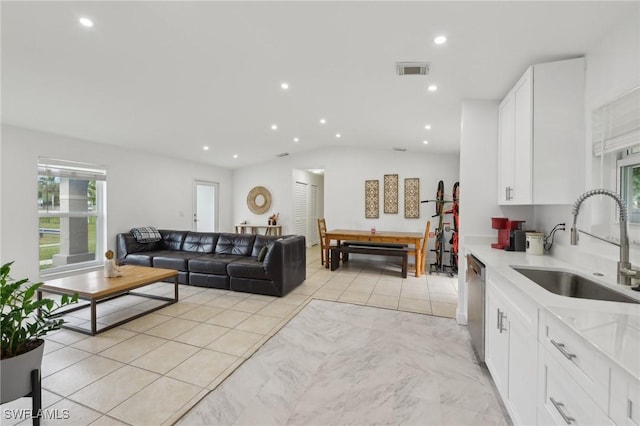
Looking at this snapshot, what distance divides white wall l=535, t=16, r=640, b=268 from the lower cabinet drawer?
1049mm

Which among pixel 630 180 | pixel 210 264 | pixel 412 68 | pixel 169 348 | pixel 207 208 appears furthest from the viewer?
pixel 207 208

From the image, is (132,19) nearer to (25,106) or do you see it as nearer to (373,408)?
(25,106)

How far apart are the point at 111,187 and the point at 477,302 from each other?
19.5 feet

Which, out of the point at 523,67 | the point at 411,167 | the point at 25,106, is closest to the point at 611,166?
the point at 523,67

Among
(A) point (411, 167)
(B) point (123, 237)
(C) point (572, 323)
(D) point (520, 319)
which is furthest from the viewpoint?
(A) point (411, 167)

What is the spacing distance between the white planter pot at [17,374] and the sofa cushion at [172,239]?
151 inches

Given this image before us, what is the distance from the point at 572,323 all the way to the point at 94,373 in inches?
115

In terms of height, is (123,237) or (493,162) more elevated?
(493,162)

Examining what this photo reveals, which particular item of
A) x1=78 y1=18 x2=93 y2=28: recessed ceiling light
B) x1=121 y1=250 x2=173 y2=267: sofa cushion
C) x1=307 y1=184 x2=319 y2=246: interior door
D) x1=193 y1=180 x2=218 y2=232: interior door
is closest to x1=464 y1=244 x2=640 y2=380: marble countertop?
x1=78 y1=18 x2=93 y2=28: recessed ceiling light

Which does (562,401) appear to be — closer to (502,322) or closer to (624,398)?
(624,398)

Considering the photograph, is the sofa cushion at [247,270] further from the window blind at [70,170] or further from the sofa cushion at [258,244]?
the window blind at [70,170]

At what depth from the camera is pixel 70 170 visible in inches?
177

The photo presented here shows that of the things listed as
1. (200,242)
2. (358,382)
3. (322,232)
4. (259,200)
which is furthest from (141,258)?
(358,382)

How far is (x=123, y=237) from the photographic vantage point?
4.90 meters
